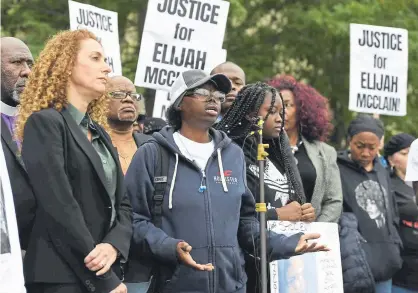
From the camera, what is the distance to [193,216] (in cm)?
629

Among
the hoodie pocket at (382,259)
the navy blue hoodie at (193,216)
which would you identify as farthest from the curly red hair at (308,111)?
the navy blue hoodie at (193,216)

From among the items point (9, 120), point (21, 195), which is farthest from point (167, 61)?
point (21, 195)

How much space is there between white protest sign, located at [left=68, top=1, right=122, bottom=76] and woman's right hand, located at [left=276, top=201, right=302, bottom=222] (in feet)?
12.6

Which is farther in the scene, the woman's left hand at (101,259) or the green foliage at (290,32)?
the green foliage at (290,32)

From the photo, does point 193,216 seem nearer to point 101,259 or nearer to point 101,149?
point 101,149

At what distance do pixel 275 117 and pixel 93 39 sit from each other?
182 centimetres

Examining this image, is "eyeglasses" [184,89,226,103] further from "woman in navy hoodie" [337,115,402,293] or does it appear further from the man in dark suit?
"woman in navy hoodie" [337,115,402,293]

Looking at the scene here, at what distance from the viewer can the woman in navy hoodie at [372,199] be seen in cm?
954

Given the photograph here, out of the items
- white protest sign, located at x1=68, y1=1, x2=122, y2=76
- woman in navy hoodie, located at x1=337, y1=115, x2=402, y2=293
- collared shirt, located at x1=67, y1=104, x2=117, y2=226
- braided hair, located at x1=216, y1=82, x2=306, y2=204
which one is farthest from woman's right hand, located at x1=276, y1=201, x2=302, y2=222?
white protest sign, located at x1=68, y1=1, x2=122, y2=76

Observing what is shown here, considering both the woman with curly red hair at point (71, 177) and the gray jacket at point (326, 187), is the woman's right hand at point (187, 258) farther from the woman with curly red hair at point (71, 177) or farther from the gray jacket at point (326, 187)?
the gray jacket at point (326, 187)

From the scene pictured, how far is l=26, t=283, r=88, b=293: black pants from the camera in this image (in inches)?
212

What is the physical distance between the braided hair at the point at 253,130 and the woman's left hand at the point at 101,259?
206cm

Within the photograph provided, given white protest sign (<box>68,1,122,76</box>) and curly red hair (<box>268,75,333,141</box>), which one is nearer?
curly red hair (<box>268,75,333,141</box>)

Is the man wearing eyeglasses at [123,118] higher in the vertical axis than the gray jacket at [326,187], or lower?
higher
